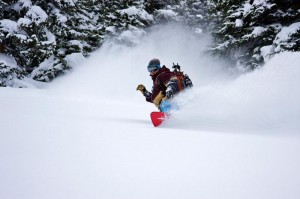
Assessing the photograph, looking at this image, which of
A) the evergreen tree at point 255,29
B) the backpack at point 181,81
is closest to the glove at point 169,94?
the backpack at point 181,81

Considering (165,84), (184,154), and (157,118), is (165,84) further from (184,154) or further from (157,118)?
(184,154)

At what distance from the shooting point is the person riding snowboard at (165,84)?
223 inches

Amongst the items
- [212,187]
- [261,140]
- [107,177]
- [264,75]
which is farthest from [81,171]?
[264,75]

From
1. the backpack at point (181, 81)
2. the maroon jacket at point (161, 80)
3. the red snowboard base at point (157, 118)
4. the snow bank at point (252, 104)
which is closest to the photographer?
the snow bank at point (252, 104)

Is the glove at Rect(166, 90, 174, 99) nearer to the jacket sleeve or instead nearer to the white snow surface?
the jacket sleeve

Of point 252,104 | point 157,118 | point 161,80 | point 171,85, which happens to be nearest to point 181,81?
point 171,85

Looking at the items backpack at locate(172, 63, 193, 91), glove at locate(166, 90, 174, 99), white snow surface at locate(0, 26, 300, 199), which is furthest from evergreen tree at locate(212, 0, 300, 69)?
glove at locate(166, 90, 174, 99)

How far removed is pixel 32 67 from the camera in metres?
16.6

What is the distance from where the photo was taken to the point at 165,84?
596cm

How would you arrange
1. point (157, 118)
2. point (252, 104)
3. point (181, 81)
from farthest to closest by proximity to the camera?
point (181, 81) → point (157, 118) → point (252, 104)

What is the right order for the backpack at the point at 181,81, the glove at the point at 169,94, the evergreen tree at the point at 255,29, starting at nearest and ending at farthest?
the glove at the point at 169,94 < the backpack at the point at 181,81 < the evergreen tree at the point at 255,29

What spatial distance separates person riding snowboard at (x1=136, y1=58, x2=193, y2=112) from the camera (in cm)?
567

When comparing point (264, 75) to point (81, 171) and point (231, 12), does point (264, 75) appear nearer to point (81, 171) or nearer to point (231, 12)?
point (81, 171)

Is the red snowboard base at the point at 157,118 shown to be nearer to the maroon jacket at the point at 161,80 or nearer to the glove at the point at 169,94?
the glove at the point at 169,94
